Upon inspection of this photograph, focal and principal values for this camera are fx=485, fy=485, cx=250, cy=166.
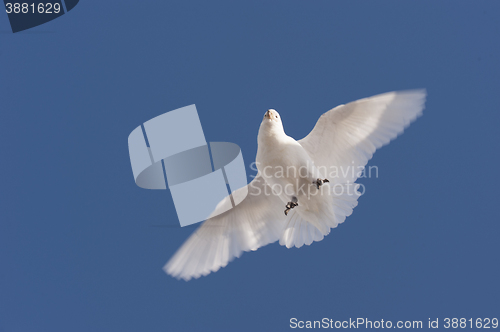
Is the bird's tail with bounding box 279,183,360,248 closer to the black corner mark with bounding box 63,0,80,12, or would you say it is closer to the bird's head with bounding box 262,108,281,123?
the bird's head with bounding box 262,108,281,123

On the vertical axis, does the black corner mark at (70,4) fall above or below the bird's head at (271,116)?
above

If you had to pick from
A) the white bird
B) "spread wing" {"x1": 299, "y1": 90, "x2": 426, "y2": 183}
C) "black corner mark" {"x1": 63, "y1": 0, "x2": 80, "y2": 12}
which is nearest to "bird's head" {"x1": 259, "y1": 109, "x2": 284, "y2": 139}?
the white bird

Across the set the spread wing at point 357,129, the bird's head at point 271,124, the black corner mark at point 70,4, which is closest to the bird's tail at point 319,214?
the spread wing at point 357,129

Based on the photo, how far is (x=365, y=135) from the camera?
7.01m

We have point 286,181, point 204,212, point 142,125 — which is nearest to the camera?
point 142,125

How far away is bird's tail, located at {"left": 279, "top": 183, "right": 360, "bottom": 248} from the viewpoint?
23.1ft

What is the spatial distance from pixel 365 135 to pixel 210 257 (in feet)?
10.2

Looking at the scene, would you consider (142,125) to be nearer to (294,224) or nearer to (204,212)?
(204,212)

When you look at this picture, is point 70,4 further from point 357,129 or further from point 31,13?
point 357,129

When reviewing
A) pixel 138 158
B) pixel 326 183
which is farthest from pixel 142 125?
pixel 326 183

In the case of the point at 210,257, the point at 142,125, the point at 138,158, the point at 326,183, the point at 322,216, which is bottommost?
the point at 210,257

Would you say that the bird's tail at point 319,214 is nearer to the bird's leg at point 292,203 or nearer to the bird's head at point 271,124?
the bird's leg at point 292,203

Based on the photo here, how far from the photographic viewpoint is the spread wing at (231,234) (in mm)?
7707

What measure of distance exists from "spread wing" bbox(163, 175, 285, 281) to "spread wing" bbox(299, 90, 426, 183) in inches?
44.3
